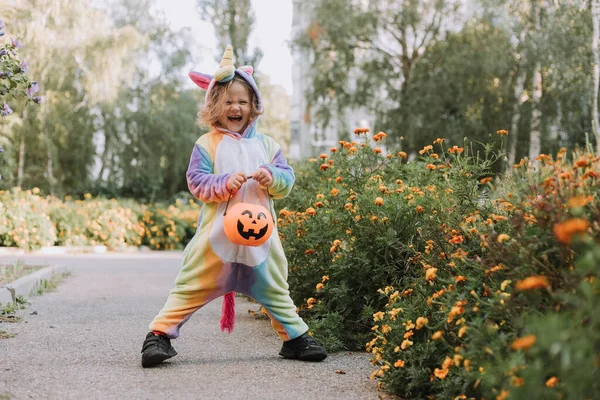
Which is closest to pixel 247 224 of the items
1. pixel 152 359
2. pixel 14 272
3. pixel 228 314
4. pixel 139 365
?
pixel 228 314

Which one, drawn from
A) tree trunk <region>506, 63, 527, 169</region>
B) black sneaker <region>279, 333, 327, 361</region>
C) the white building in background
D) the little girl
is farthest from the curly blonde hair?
tree trunk <region>506, 63, 527, 169</region>

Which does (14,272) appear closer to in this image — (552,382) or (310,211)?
(310,211)

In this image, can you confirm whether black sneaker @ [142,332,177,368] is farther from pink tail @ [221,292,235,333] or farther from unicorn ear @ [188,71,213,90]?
unicorn ear @ [188,71,213,90]

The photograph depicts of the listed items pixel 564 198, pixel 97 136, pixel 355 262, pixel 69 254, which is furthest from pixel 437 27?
pixel 564 198

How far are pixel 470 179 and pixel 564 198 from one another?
1738 mm

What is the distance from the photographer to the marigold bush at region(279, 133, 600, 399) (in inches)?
91.3

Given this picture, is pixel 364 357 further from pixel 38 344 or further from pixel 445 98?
pixel 445 98

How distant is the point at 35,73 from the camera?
82.4 ft

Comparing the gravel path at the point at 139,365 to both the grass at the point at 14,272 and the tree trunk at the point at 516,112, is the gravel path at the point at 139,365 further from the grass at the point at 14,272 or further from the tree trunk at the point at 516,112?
the tree trunk at the point at 516,112

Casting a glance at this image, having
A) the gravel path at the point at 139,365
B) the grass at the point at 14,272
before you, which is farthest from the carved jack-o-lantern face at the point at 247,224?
the grass at the point at 14,272

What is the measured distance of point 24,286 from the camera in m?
7.93

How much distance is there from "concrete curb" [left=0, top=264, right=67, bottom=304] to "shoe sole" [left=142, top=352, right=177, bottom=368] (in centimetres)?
289

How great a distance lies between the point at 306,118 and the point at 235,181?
25.2 m

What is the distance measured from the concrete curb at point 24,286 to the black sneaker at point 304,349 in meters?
3.23
